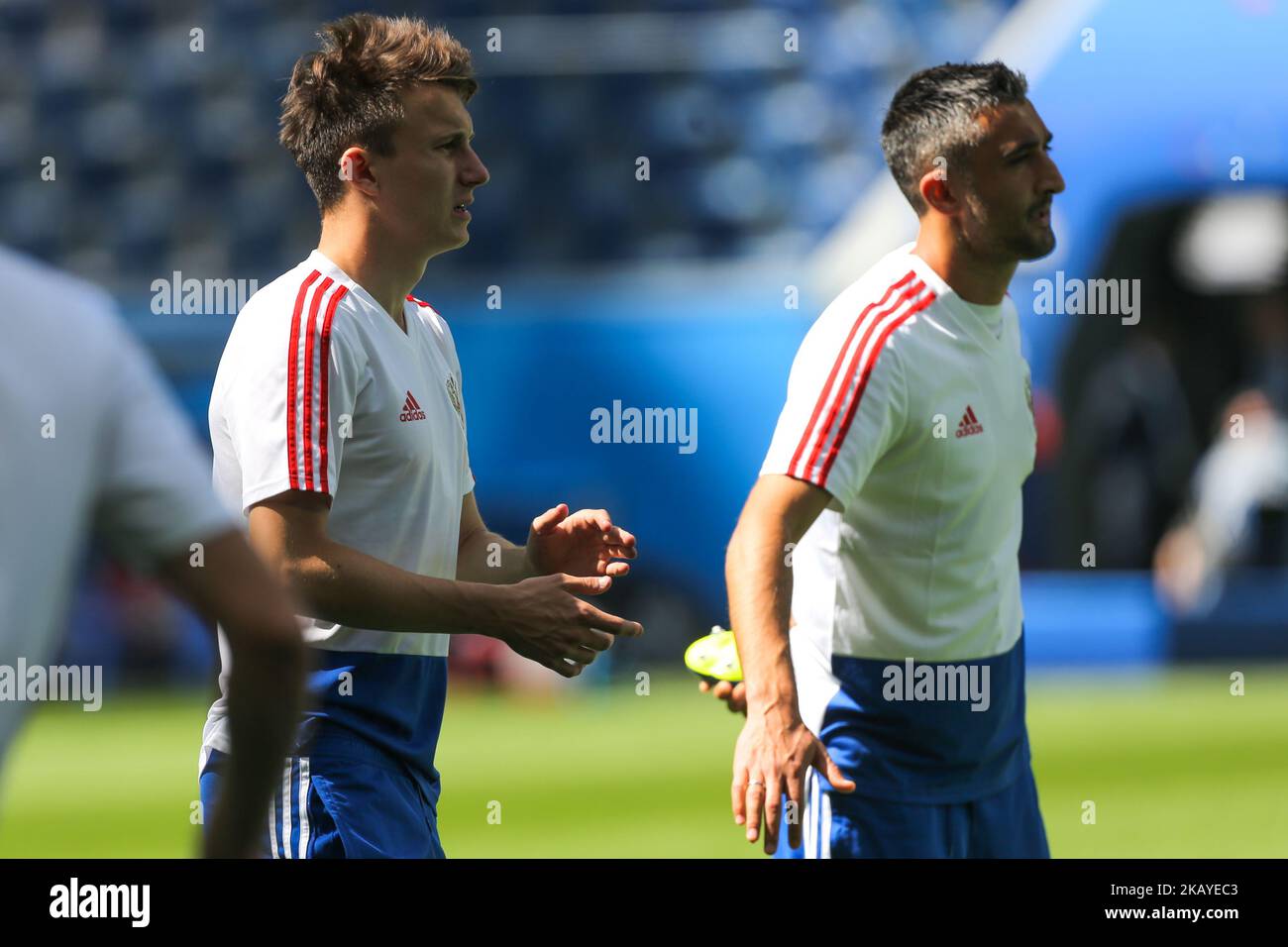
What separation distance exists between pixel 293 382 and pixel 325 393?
6cm

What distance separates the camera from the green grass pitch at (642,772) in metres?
8.21

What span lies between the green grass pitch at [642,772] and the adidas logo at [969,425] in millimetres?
3523

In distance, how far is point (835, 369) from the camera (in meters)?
3.47

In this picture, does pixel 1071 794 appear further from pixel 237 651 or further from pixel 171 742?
pixel 237 651

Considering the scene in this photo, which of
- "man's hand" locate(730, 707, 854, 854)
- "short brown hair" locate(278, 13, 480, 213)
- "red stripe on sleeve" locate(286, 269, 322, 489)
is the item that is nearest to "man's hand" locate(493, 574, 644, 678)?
"man's hand" locate(730, 707, 854, 854)

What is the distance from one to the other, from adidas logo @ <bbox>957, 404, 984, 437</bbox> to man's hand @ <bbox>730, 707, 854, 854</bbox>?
2.48 ft

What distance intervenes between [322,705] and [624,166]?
1363 centimetres

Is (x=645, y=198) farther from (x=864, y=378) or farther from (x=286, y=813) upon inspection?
(x=286, y=813)

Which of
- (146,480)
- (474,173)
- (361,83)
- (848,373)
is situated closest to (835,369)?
(848,373)

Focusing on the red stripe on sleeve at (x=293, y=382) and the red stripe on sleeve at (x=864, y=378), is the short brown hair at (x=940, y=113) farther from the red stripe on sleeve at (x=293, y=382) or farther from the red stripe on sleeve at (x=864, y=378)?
the red stripe on sleeve at (x=293, y=382)

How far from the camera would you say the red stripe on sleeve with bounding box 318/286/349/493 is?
3.20 meters

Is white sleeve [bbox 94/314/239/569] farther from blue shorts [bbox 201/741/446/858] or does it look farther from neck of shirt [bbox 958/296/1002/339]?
neck of shirt [bbox 958/296/1002/339]

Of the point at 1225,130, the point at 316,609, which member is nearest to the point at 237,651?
the point at 316,609

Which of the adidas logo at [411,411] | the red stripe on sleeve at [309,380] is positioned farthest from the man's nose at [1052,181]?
the red stripe on sleeve at [309,380]
